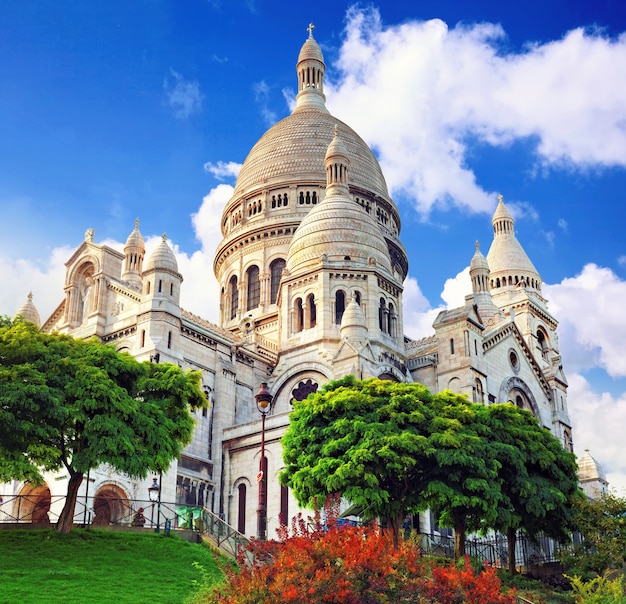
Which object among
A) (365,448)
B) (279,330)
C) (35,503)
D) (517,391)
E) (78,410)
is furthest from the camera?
(517,391)

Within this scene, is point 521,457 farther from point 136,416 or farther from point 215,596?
point 215,596

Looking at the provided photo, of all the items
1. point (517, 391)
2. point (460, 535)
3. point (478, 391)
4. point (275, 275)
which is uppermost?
point (275, 275)

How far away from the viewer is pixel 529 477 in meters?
37.7

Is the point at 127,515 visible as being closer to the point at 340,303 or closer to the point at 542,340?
the point at 340,303

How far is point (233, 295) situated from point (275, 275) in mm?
5385

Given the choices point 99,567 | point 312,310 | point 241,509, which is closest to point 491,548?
point 241,509

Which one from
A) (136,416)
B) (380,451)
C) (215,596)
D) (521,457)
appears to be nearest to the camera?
(215,596)

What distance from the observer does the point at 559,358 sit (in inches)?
2849

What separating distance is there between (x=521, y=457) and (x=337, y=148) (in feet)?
112

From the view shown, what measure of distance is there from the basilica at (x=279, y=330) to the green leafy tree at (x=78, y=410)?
6875 mm

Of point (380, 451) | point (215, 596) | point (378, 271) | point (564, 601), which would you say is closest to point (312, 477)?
point (380, 451)

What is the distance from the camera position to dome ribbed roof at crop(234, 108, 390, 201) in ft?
244

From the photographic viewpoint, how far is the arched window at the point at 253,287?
71250 mm

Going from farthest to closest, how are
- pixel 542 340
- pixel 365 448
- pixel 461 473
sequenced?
pixel 542 340 → pixel 461 473 → pixel 365 448
